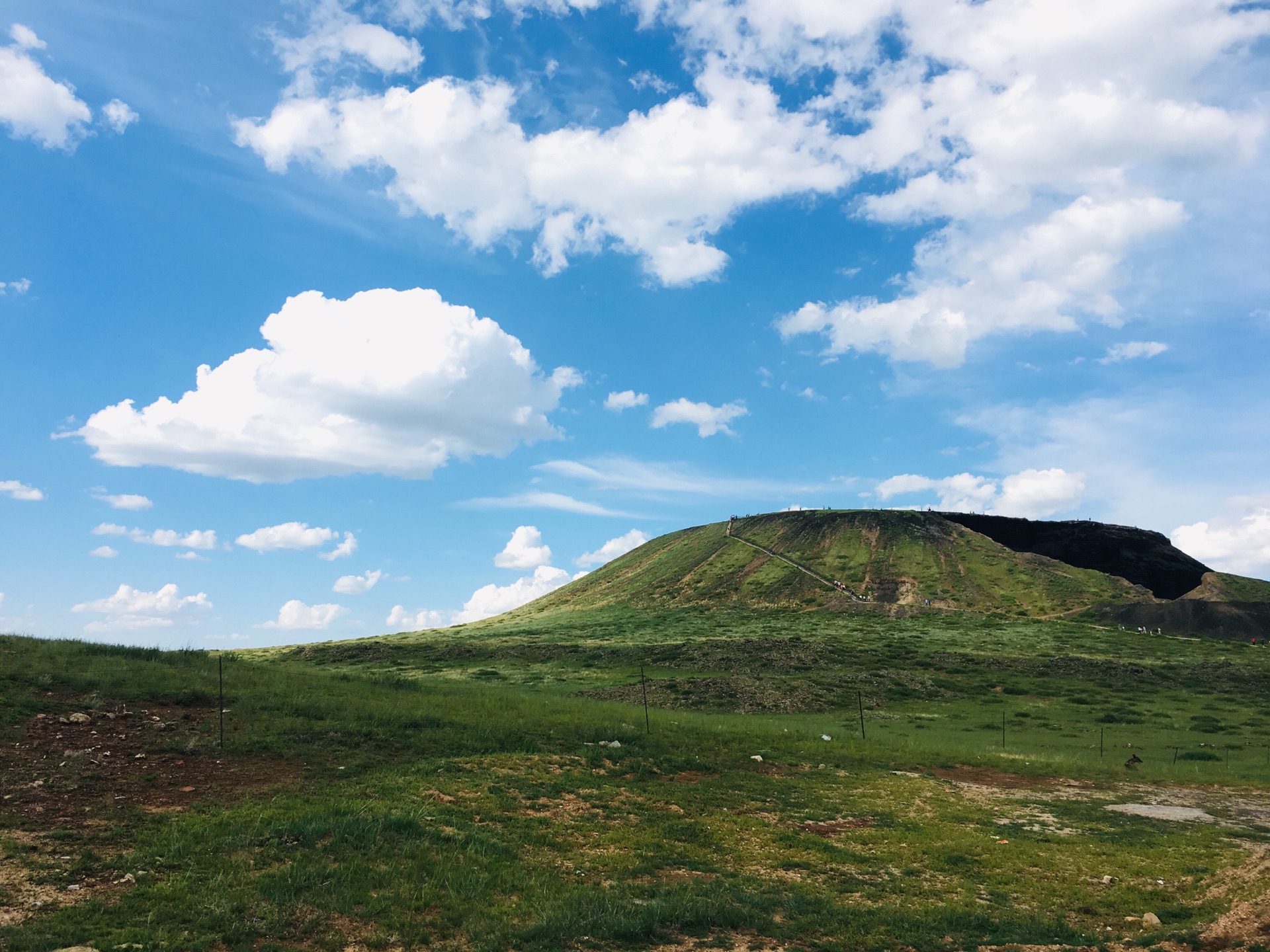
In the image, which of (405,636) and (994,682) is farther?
(405,636)

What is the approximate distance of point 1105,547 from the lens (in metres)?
164

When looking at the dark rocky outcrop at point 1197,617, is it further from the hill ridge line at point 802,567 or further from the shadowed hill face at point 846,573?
the hill ridge line at point 802,567

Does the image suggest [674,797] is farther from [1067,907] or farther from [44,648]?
[44,648]

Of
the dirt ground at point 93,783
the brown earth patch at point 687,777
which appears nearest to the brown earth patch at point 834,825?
the brown earth patch at point 687,777

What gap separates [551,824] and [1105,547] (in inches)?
7154

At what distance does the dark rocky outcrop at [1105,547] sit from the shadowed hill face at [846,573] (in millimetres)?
16890

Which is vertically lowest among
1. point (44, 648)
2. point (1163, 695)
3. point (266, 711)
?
point (1163, 695)

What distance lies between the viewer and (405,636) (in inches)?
4560

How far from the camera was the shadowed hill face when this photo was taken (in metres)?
125

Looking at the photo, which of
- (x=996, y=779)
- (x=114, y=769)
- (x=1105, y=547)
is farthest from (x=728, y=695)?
(x=1105, y=547)

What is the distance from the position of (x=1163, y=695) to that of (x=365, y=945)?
75357mm

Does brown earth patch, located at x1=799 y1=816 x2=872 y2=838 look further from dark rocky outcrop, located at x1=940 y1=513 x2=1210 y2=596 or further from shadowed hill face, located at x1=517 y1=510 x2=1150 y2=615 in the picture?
dark rocky outcrop, located at x1=940 y1=513 x2=1210 y2=596

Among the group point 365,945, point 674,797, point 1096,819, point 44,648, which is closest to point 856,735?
point 1096,819

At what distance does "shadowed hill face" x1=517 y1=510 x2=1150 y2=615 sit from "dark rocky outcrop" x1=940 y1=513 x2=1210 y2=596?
Result: 16.9 m
